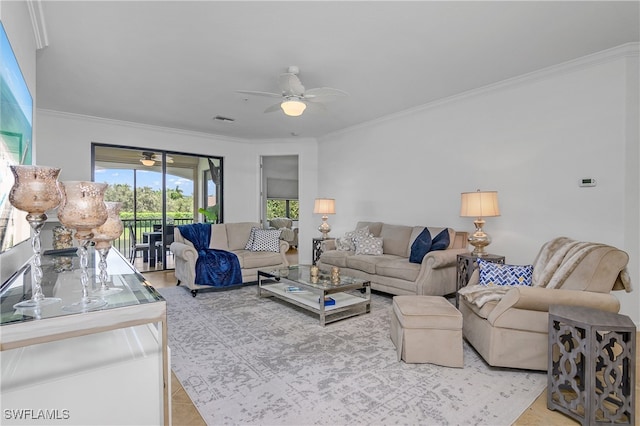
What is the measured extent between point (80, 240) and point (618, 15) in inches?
157

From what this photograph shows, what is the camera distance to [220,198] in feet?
22.9

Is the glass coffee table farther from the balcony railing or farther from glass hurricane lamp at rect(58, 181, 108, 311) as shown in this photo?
the balcony railing

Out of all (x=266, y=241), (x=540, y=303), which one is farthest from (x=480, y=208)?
(x=266, y=241)

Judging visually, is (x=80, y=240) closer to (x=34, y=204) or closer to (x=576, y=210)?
(x=34, y=204)

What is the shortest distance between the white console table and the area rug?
0.95 m

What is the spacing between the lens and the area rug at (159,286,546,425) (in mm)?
1850

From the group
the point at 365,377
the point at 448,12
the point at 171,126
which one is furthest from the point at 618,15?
the point at 171,126

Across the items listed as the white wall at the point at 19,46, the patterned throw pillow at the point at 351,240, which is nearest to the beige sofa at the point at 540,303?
the patterned throw pillow at the point at 351,240

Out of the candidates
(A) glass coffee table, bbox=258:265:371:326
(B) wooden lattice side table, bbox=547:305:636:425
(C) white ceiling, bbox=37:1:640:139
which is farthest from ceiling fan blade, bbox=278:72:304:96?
(B) wooden lattice side table, bbox=547:305:636:425

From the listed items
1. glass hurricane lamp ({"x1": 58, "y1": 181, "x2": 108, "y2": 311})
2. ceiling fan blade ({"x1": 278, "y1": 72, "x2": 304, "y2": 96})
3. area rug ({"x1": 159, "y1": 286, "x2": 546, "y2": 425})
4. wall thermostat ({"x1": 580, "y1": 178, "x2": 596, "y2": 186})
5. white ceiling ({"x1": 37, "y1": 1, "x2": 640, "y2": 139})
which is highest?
white ceiling ({"x1": 37, "y1": 1, "x2": 640, "y2": 139})

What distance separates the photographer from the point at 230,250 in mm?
5246

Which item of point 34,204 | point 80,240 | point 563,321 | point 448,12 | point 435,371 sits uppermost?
point 448,12

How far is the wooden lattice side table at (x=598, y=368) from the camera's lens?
5.80 feet

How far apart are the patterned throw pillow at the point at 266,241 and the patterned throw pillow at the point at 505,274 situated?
10.3 ft
